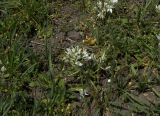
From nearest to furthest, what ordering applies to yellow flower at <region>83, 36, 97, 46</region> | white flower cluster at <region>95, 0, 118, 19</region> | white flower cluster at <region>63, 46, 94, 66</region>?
white flower cluster at <region>63, 46, 94, 66</region> → yellow flower at <region>83, 36, 97, 46</region> → white flower cluster at <region>95, 0, 118, 19</region>

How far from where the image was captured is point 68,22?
14.3ft

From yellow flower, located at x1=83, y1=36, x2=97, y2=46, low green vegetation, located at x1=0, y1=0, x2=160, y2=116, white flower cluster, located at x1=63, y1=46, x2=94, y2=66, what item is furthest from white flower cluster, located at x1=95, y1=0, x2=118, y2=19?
white flower cluster, located at x1=63, y1=46, x2=94, y2=66

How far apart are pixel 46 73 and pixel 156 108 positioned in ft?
3.19

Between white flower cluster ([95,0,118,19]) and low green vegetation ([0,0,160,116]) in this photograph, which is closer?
low green vegetation ([0,0,160,116])

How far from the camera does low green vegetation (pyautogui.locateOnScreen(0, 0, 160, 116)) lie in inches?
137

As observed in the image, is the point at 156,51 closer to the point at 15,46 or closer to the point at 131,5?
the point at 131,5

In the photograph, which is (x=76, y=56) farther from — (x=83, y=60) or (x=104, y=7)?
(x=104, y=7)

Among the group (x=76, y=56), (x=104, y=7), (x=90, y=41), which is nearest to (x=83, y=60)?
(x=76, y=56)

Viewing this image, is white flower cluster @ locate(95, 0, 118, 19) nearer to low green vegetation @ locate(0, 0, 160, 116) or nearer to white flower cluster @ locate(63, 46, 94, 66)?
low green vegetation @ locate(0, 0, 160, 116)

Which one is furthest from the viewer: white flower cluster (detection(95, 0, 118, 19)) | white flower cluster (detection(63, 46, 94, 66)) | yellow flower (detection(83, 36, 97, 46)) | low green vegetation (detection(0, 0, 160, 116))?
white flower cluster (detection(95, 0, 118, 19))

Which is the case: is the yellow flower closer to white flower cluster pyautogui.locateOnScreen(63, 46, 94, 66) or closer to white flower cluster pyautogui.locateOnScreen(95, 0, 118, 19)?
white flower cluster pyautogui.locateOnScreen(95, 0, 118, 19)

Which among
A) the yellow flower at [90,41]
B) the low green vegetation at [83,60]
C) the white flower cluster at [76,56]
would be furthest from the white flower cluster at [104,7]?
the white flower cluster at [76,56]

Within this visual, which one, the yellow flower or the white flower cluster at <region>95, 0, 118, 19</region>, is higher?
the white flower cluster at <region>95, 0, 118, 19</region>

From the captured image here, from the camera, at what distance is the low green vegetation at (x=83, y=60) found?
11.5 ft
